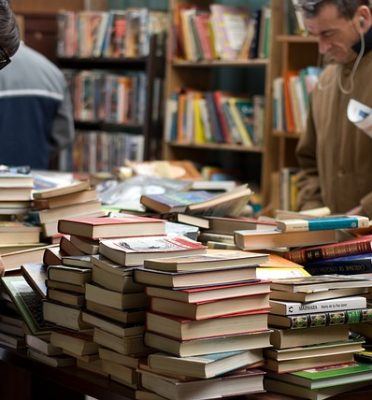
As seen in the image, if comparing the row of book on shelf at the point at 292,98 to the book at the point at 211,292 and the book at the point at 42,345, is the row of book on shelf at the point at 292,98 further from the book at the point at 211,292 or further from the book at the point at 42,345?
the book at the point at 211,292

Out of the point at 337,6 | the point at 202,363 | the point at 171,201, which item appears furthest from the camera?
the point at 337,6

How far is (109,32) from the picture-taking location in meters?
6.45

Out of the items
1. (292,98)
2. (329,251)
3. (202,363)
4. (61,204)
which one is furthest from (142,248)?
(292,98)

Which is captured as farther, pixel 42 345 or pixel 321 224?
pixel 321 224

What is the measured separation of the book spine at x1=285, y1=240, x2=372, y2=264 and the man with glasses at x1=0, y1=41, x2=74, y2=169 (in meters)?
2.32

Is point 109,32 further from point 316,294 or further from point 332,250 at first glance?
point 316,294

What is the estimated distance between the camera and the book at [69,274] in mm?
2076

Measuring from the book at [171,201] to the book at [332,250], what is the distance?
0.35m

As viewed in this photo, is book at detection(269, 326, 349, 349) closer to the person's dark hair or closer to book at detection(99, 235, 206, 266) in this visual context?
book at detection(99, 235, 206, 266)

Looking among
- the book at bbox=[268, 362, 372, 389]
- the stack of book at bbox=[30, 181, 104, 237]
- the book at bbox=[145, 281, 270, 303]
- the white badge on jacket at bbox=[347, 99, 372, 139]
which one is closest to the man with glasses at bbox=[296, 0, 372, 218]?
the white badge on jacket at bbox=[347, 99, 372, 139]

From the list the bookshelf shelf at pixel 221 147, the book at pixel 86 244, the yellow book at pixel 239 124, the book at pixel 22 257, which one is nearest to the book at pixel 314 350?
the book at pixel 86 244

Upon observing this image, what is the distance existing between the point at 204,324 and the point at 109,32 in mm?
4787

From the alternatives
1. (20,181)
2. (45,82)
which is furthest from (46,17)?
(20,181)

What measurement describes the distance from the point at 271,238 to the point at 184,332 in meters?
0.51
